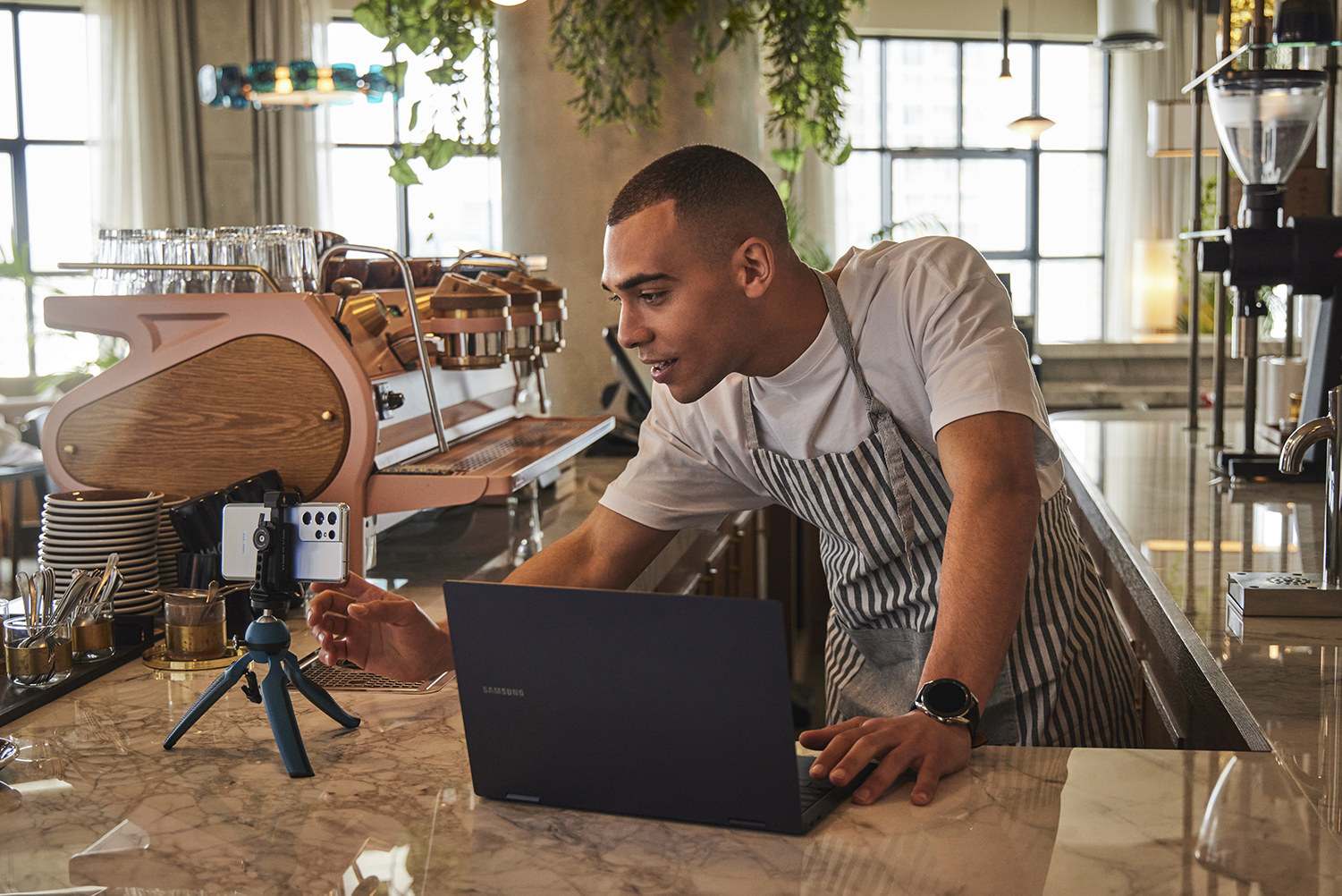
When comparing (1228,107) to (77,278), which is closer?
(1228,107)

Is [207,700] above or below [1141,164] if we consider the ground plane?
below

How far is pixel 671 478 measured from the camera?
1482 mm

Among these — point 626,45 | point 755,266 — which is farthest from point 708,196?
point 626,45

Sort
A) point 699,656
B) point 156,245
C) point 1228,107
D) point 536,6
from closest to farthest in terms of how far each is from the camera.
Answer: point 699,656 < point 156,245 < point 1228,107 < point 536,6

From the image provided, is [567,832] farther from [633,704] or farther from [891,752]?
[891,752]

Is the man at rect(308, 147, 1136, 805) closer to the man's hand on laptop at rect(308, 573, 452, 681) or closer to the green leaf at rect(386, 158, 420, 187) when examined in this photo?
the man's hand on laptop at rect(308, 573, 452, 681)

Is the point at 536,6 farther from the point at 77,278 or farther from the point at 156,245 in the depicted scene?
the point at 77,278

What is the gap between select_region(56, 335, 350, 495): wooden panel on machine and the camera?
1704mm

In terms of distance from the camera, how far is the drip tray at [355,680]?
1373 mm

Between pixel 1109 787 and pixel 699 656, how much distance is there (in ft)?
1.24

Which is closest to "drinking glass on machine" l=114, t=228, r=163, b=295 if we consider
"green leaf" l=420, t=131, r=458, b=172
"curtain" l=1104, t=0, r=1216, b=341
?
"green leaf" l=420, t=131, r=458, b=172

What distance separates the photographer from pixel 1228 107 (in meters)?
2.20

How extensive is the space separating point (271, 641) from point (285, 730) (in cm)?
10

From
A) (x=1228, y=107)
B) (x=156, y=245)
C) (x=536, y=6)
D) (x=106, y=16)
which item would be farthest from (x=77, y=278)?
(x=1228, y=107)
